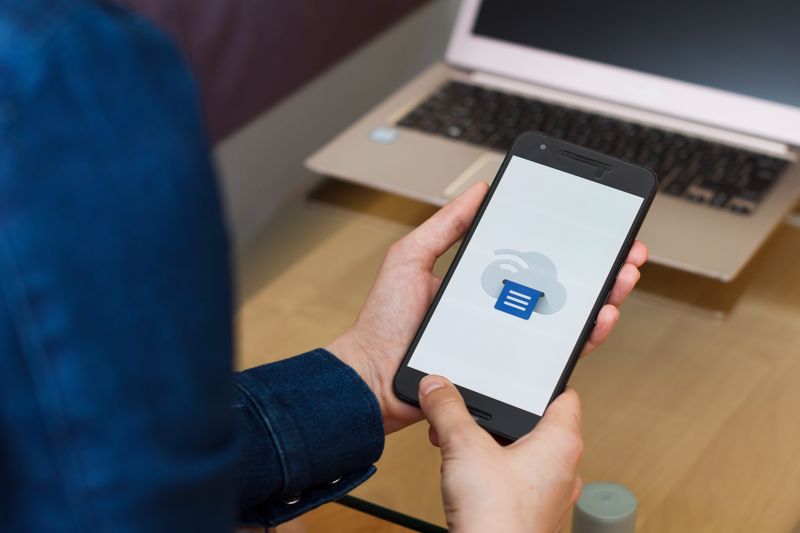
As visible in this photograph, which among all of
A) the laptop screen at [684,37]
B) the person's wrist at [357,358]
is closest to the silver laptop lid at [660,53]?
the laptop screen at [684,37]

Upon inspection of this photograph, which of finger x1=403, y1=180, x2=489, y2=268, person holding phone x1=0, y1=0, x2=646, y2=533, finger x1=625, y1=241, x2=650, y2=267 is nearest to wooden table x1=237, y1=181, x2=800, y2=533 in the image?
finger x1=403, y1=180, x2=489, y2=268

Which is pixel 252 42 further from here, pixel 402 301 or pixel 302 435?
pixel 302 435

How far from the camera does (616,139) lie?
38.1 inches

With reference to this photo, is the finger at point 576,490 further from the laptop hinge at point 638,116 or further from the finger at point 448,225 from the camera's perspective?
the laptop hinge at point 638,116

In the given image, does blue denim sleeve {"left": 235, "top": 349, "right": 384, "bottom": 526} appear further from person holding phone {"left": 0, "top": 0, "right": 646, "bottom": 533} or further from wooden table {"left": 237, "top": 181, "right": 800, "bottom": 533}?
person holding phone {"left": 0, "top": 0, "right": 646, "bottom": 533}

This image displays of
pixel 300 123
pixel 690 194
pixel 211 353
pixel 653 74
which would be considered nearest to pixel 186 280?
pixel 211 353

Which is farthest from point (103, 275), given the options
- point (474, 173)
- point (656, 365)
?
point (474, 173)

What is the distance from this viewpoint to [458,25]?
1087 mm

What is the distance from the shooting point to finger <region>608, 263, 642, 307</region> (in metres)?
0.67

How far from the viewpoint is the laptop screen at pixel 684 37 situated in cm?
95

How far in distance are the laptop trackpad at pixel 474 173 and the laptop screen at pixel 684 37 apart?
0.16 meters

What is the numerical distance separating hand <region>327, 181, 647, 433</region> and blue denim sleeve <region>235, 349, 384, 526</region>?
0.13 feet

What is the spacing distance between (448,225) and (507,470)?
0.70ft

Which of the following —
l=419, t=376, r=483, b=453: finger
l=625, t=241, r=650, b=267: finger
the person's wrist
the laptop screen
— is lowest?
the person's wrist
